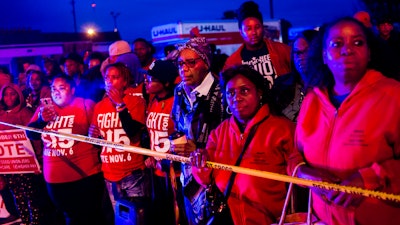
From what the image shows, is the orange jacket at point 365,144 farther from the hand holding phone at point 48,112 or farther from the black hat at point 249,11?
the hand holding phone at point 48,112

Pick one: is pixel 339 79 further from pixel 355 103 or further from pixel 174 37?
pixel 174 37

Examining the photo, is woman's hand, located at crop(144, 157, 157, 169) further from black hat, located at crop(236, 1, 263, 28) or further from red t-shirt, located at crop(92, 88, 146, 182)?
black hat, located at crop(236, 1, 263, 28)

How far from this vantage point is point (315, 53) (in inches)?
101

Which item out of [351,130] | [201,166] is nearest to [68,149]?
[201,166]

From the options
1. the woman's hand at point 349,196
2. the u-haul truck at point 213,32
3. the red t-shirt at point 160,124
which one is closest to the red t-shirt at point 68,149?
the red t-shirt at point 160,124

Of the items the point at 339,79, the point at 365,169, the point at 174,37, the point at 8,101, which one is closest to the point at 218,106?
the point at 339,79

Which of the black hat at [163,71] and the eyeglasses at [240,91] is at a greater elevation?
the black hat at [163,71]

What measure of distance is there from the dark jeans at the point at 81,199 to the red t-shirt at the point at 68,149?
9 centimetres

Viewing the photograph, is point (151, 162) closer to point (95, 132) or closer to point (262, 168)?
point (95, 132)

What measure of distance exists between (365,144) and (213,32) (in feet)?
61.7

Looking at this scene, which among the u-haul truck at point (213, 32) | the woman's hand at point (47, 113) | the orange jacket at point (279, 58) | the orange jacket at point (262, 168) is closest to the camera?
the orange jacket at point (262, 168)

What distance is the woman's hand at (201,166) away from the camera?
287 centimetres

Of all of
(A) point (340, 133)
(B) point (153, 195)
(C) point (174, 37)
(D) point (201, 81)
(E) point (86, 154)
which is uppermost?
(C) point (174, 37)

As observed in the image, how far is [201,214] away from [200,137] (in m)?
0.65
